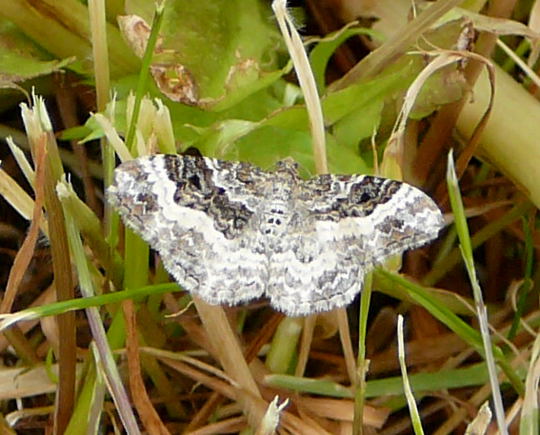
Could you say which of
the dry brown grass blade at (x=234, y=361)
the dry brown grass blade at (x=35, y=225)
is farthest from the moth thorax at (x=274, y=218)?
the dry brown grass blade at (x=35, y=225)

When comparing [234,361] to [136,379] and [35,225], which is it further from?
[35,225]

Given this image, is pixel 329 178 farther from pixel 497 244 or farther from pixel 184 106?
pixel 497 244

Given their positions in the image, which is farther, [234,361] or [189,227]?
[234,361]


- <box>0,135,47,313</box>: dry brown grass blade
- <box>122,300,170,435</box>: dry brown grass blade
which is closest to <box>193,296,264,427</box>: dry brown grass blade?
<box>122,300,170,435</box>: dry brown grass blade

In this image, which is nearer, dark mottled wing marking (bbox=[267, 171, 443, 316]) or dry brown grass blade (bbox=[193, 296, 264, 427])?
dark mottled wing marking (bbox=[267, 171, 443, 316])

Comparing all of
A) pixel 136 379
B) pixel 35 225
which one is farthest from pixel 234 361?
pixel 35 225

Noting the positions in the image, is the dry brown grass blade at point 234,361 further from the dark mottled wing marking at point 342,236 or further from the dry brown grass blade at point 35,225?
the dry brown grass blade at point 35,225

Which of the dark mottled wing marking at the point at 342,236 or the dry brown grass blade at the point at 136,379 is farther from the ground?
the dark mottled wing marking at the point at 342,236

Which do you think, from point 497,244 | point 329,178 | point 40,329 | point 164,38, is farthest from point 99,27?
point 497,244

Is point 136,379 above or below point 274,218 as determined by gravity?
below

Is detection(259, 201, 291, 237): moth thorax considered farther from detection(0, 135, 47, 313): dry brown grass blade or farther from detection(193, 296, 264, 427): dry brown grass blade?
detection(0, 135, 47, 313): dry brown grass blade

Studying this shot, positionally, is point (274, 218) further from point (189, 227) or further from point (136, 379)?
point (136, 379)

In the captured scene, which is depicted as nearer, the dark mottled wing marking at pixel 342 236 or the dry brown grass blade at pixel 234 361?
the dark mottled wing marking at pixel 342 236
